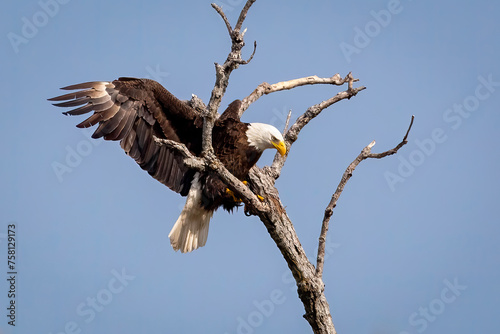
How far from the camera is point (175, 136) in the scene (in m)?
5.26

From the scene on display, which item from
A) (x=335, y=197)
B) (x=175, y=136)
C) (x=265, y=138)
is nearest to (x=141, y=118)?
(x=175, y=136)

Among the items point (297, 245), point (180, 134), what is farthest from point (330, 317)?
point (180, 134)

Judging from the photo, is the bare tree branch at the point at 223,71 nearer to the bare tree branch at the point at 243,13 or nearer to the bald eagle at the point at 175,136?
the bare tree branch at the point at 243,13

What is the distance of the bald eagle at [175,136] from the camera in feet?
16.0

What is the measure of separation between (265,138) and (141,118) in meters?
1.14

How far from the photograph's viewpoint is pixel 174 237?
18.3 ft

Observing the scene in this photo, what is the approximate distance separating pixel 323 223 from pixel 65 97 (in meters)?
2.37

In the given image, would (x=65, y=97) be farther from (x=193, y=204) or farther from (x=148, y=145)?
(x=193, y=204)

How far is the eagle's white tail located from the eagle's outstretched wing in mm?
207

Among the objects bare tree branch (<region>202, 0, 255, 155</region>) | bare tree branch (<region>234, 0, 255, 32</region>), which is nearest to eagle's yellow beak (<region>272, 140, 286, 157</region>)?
bare tree branch (<region>202, 0, 255, 155</region>)

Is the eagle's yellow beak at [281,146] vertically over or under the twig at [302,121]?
under

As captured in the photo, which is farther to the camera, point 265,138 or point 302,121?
point 302,121

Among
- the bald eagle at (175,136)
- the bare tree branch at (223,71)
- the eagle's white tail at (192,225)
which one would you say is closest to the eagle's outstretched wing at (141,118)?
the bald eagle at (175,136)

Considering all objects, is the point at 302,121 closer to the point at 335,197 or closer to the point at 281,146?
the point at 281,146
